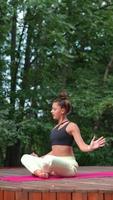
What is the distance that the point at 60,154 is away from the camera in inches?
219

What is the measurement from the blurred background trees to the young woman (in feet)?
9.78

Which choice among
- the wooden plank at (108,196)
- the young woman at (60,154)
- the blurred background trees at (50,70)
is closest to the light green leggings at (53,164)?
the young woman at (60,154)

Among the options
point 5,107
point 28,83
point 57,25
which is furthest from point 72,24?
point 5,107

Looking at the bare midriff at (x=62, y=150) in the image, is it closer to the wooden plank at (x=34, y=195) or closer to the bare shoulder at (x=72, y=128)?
the bare shoulder at (x=72, y=128)

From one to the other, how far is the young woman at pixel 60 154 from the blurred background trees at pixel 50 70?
2.98m

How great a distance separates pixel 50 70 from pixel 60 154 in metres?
4.73

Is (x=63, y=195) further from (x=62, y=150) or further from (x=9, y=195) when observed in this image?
(x=62, y=150)

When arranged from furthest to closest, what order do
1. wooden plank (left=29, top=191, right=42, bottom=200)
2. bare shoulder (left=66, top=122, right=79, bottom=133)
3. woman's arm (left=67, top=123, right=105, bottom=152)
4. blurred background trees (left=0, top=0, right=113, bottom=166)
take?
blurred background trees (left=0, top=0, right=113, bottom=166) → bare shoulder (left=66, top=122, right=79, bottom=133) → woman's arm (left=67, top=123, right=105, bottom=152) → wooden plank (left=29, top=191, right=42, bottom=200)

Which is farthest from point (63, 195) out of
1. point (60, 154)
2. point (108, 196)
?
point (60, 154)

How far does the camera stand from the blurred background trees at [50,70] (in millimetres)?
9086

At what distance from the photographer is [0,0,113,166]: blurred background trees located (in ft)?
29.8

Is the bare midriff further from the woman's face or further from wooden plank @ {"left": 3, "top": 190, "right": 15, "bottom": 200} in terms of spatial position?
wooden plank @ {"left": 3, "top": 190, "right": 15, "bottom": 200}

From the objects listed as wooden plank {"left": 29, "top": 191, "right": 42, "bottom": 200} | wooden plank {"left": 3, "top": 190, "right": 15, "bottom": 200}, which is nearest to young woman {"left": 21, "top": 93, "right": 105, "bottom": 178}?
wooden plank {"left": 3, "top": 190, "right": 15, "bottom": 200}

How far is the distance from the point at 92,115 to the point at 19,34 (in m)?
2.34
